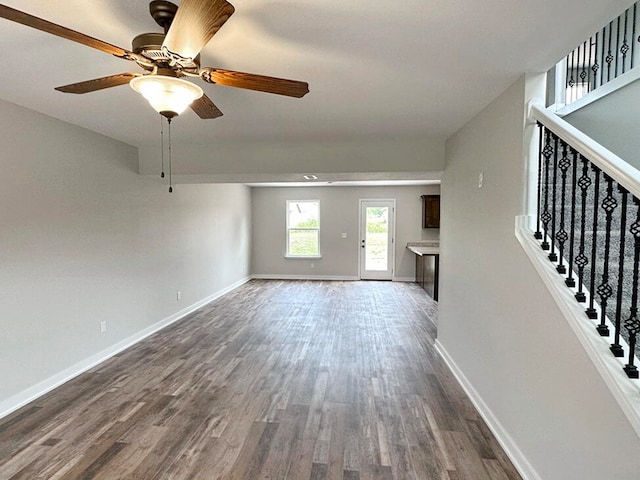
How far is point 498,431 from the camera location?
7.47ft

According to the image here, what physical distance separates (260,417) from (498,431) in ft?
5.39

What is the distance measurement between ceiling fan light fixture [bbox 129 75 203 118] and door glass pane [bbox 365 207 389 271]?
6.88 metres

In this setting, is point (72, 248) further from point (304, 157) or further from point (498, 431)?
point (498, 431)

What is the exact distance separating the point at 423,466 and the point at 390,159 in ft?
9.07

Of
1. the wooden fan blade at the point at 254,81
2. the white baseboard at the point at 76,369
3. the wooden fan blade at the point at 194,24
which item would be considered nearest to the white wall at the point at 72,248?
the white baseboard at the point at 76,369

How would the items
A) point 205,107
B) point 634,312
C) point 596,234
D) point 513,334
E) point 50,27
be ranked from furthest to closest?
point 513,334, point 205,107, point 596,234, point 634,312, point 50,27

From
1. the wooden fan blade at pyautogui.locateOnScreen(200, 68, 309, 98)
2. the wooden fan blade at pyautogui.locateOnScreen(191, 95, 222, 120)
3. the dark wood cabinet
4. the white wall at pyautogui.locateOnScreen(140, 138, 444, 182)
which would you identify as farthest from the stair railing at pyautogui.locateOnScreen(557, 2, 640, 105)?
the dark wood cabinet

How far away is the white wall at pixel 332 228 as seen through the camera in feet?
26.5

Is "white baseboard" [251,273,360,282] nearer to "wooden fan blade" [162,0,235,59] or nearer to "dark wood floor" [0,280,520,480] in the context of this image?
"dark wood floor" [0,280,520,480]

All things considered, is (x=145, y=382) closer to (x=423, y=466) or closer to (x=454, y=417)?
(x=423, y=466)

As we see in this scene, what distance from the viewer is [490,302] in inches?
96.8

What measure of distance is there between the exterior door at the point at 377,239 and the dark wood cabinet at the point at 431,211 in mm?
710

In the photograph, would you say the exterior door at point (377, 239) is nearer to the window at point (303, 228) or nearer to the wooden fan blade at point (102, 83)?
the window at point (303, 228)

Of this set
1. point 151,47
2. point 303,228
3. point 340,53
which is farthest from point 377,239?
point 151,47
